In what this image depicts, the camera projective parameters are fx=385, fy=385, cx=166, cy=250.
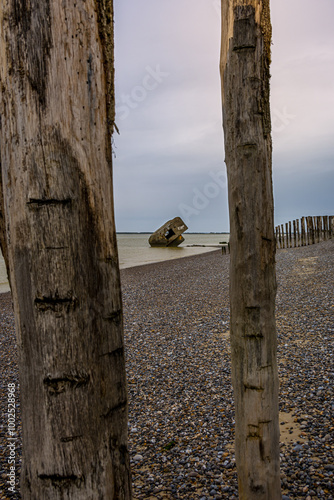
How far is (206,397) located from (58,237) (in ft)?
11.9

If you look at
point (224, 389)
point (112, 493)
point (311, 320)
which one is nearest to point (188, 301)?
point (311, 320)

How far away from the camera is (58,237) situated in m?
1.39

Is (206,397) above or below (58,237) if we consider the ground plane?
below

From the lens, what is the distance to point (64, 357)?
1.39 m

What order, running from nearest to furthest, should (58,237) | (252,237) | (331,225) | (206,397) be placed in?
(58,237), (252,237), (206,397), (331,225)

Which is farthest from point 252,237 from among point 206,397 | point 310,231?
point 310,231

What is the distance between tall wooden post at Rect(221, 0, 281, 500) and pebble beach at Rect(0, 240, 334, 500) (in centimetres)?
53

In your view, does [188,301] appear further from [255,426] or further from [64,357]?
[64,357]

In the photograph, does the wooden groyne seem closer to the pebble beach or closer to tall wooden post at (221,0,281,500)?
the pebble beach

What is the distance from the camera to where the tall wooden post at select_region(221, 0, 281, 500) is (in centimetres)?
245

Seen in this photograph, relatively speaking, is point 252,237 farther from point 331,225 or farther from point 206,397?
point 331,225

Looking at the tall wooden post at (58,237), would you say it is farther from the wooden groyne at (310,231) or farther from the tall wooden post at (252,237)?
the wooden groyne at (310,231)

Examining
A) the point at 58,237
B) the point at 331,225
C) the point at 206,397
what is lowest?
the point at 206,397

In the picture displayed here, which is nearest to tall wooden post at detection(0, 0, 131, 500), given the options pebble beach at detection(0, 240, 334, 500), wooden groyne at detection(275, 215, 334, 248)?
pebble beach at detection(0, 240, 334, 500)
